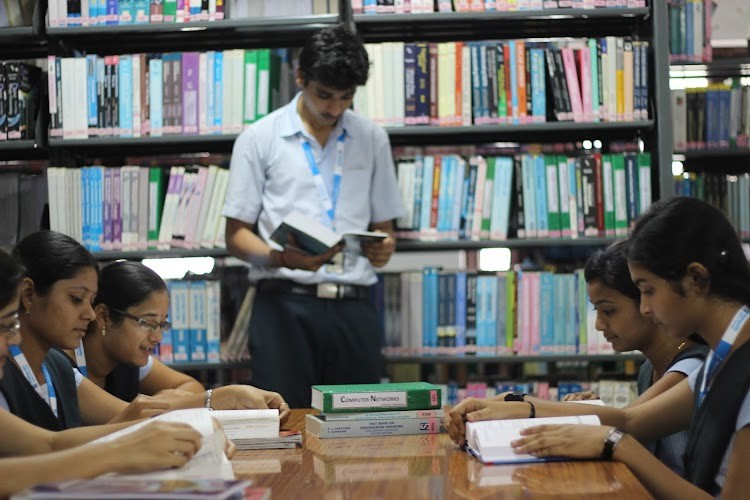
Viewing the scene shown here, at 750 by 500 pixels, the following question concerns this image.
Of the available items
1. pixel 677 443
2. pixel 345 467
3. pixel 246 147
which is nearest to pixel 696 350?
pixel 677 443

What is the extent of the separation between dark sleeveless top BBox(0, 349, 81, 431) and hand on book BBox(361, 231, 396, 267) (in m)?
1.33

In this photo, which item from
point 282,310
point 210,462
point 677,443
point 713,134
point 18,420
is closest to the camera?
point 210,462

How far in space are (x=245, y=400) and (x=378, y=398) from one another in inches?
14.7

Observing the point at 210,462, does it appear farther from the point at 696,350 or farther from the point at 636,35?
the point at 636,35

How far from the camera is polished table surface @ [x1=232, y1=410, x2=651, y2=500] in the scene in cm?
162

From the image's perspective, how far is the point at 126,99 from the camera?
3959mm

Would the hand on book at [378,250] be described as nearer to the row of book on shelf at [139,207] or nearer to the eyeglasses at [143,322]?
the row of book on shelf at [139,207]

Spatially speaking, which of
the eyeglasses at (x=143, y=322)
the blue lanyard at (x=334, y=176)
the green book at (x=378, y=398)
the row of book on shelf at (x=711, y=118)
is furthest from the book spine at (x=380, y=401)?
the row of book on shelf at (x=711, y=118)

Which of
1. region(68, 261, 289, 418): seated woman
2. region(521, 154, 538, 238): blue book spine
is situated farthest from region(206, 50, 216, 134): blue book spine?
region(521, 154, 538, 238): blue book spine

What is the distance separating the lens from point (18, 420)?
185 cm

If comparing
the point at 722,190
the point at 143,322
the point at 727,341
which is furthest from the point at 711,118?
the point at 727,341

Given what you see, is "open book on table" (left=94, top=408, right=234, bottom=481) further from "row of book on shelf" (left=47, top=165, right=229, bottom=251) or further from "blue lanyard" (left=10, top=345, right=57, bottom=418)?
"row of book on shelf" (left=47, top=165, right=229, bottom=251)

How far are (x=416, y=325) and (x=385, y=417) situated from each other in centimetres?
164

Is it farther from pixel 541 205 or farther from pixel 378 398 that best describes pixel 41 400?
pixel 541 205
